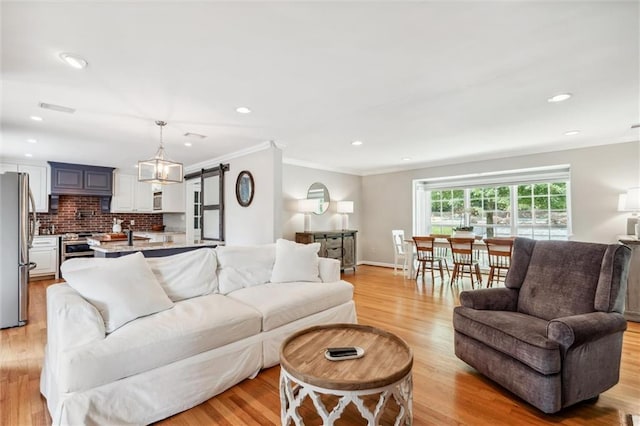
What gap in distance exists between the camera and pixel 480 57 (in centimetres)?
207

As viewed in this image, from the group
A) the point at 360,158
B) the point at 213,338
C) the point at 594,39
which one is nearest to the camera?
the point at 594,39

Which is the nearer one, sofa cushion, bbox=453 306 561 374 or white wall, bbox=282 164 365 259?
sofa cushion, bbox=453 306 561 374

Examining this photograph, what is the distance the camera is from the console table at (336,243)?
5.65 m

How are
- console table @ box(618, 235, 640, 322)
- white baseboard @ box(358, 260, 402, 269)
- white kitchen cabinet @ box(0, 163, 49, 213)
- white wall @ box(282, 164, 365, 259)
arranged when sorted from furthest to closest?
white baseboard @ box(358, 260, 402, 269), white wall @ box(282, 164, 365, 259), white kitchen cabinet @ box(0, 163, 49, 213), console table @ box(618, 235, 640, 322)

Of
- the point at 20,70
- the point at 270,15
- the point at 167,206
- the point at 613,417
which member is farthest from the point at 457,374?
the point at 167,206

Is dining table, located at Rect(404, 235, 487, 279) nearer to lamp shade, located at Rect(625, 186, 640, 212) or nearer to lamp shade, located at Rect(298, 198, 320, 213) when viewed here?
lamp shade, located at Rect(625, 186, 640, 212)

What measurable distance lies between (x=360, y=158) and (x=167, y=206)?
14.8ft

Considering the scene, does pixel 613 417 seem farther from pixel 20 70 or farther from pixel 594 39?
pixel 20 70

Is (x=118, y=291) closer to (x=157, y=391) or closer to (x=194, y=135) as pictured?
(x=157, y=391)

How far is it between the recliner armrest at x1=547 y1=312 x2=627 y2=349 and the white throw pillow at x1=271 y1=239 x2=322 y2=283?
202 centimetres

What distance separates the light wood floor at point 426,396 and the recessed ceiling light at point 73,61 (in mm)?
2271

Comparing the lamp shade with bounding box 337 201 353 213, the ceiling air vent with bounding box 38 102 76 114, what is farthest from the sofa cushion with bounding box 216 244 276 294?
the lamp shade with bounding box 337 201 353 213

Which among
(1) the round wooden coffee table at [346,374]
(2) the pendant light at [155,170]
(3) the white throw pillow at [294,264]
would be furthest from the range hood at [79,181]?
(1) the round wooden coffee table at [346,374]

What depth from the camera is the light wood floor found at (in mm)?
1743
